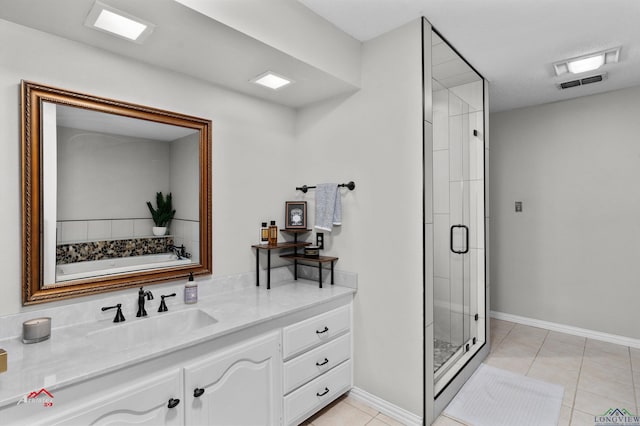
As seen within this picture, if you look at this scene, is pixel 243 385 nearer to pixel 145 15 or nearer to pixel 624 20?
pixel 145 15

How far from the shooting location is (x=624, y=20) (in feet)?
6.48

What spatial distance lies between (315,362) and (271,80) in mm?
1783

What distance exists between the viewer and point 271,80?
2123mm

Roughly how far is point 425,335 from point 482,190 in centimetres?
155

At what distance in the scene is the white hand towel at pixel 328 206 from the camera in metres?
2.41

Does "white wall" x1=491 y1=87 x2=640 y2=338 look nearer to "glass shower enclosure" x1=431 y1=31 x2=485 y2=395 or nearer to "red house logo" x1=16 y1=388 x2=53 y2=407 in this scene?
"glass shower enclosure" x1=431 y1=31 x2=485 y2=395

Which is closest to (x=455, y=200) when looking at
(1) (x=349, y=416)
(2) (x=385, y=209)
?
(2) (x=385, y=209)

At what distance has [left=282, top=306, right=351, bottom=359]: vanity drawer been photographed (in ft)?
6.17

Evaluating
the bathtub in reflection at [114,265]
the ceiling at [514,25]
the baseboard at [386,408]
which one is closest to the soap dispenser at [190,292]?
the bathtub in reflection at [114,265]

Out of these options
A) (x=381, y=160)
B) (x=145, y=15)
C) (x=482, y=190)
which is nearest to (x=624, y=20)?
(x=482, y=190)

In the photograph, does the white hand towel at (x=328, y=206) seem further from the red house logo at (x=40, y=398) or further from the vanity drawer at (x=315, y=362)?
the red house logo at (x=40, y=398)

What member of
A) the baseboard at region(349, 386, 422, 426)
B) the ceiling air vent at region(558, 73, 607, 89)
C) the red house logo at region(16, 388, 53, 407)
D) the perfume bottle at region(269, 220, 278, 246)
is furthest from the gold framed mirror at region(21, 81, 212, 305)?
the ceiling air vent at region(558, 73, 607, 89)

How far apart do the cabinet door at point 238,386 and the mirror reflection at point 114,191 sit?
0.75m

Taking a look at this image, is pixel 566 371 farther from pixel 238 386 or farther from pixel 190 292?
pixel 190 292
